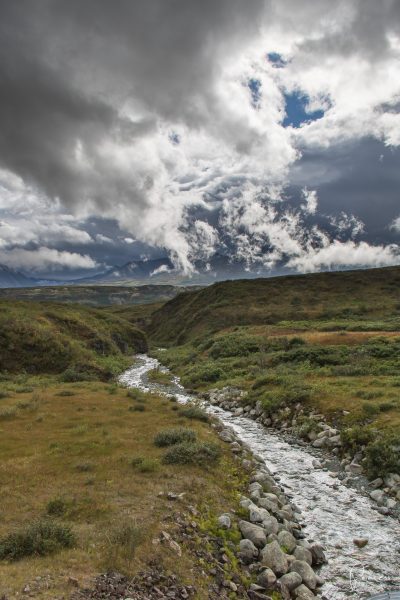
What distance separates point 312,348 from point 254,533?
4193 cm

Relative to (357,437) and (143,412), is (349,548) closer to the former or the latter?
(357,437)

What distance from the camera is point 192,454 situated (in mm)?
19562

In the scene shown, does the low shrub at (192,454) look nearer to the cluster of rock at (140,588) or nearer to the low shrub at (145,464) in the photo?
the low shrub at (145,464)

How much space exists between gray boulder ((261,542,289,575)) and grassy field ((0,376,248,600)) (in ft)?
7.35

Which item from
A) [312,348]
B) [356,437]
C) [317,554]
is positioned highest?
[317,554]

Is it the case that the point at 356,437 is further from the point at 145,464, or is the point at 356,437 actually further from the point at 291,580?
the point at 291,580

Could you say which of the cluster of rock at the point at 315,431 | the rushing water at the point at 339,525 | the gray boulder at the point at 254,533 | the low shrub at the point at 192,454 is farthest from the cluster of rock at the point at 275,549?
the cluster of rock at the point at 315,431

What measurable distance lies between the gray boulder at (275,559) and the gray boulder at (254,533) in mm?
534

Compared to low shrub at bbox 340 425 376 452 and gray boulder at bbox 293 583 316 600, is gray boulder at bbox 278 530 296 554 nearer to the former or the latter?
gray boulder at bbox 293 583 316 600

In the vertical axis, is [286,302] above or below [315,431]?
above

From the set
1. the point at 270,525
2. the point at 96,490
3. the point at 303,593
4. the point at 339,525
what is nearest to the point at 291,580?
the point at 303,593

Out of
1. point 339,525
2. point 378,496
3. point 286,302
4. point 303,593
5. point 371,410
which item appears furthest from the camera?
point 286,302

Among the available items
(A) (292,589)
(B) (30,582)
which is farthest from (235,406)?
(B) (30,582)

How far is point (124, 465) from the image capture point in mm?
18734
